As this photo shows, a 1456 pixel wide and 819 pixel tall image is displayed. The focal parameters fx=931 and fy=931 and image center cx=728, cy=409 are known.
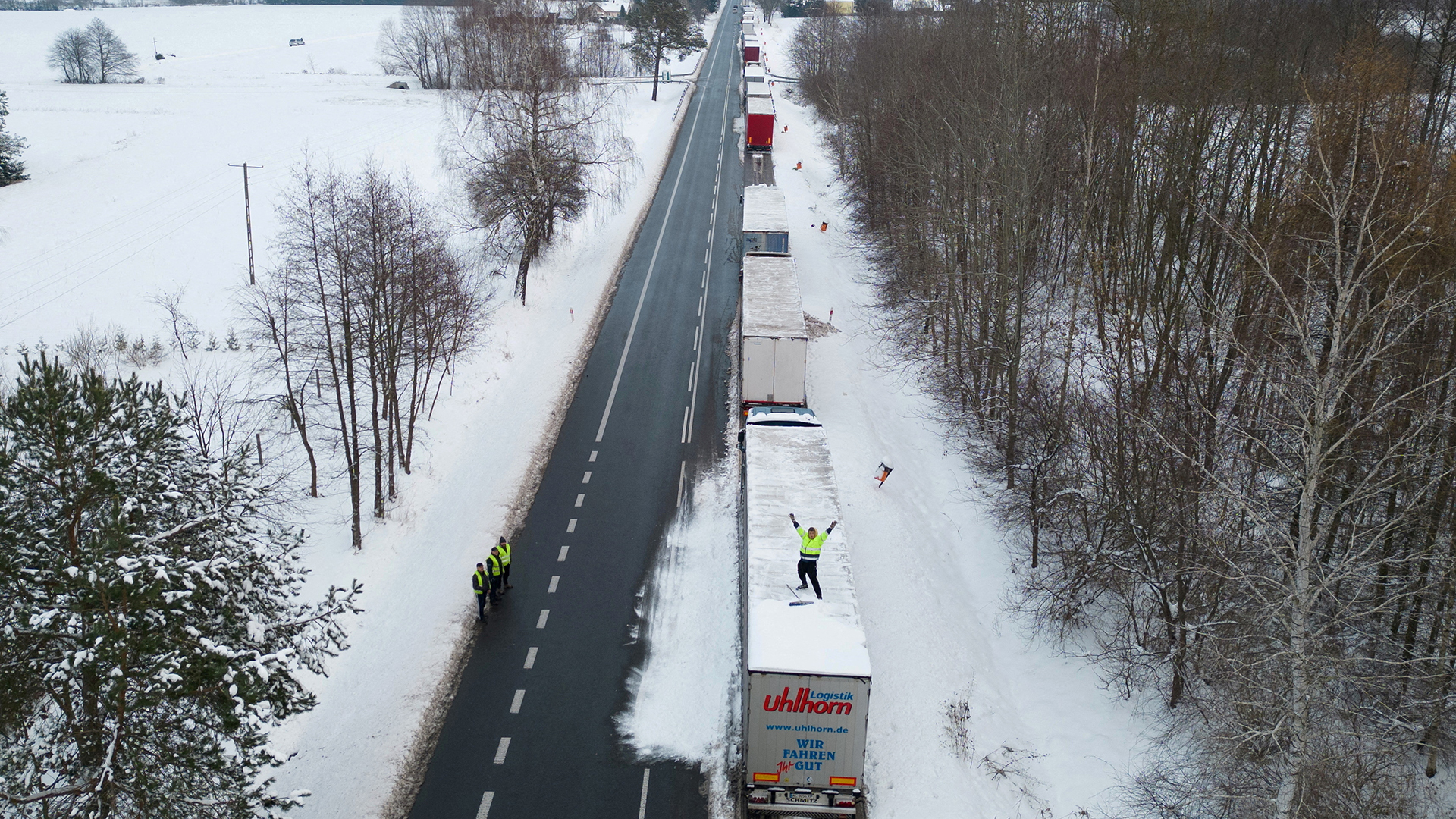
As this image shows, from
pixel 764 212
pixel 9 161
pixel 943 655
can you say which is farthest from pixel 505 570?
pixel 9 161

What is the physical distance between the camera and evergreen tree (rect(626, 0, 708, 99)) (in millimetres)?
95750

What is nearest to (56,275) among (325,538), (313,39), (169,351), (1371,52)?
(169,351)

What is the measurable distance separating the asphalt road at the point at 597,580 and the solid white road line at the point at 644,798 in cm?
3

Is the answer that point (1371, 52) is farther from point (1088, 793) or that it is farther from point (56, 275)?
point (56, 275)

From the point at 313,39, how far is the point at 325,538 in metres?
155

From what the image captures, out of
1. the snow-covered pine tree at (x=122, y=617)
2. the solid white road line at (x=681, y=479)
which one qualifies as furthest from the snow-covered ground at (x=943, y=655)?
the snow-covered pine tree at (x=122, y=617)

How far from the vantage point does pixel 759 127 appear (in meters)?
69.2

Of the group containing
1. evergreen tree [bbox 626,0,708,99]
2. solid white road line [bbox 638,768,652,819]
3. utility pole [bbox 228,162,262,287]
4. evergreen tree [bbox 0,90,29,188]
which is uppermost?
evergreen tree [bbox 626,0,708,99]

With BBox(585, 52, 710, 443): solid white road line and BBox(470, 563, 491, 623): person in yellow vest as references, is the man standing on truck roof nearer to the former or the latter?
BBox(470, 563, 491, 623): person in yellow vest

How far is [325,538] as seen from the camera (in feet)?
81.1

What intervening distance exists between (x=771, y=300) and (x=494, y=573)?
15777 millimetres

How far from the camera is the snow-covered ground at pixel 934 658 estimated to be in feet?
57.8

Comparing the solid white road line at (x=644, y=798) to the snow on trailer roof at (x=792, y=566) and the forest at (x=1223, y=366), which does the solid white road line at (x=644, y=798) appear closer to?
the snow on trailer roof at (x=792, y=566)

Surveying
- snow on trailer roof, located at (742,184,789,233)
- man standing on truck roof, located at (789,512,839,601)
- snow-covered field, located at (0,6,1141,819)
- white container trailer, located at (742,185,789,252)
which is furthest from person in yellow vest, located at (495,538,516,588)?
snow on trailer roof, located at (742,184,789,233)
